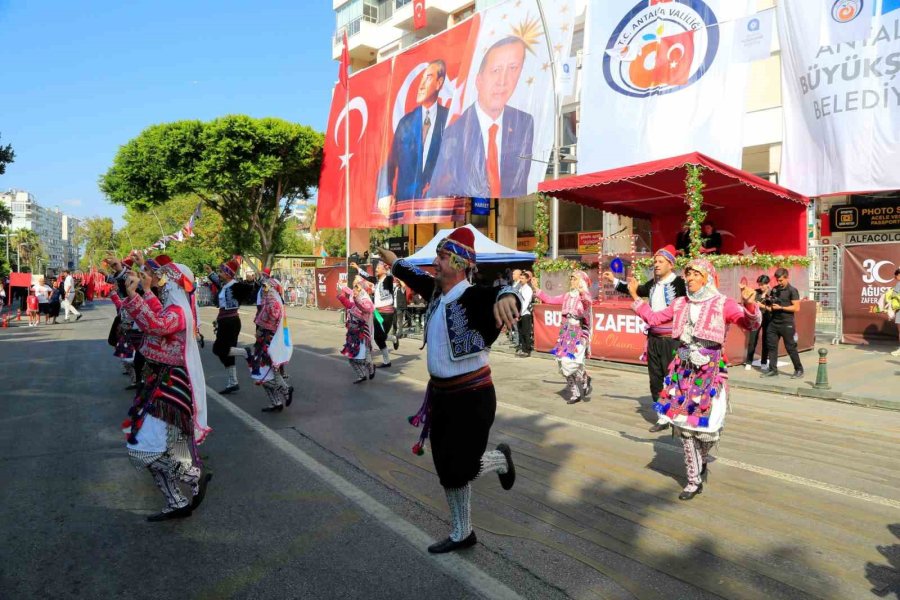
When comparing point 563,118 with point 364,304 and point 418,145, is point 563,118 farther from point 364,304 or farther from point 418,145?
point 364,304

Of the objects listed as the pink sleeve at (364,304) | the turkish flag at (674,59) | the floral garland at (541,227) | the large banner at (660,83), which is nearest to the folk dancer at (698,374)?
the pink sleeve at (364,304)

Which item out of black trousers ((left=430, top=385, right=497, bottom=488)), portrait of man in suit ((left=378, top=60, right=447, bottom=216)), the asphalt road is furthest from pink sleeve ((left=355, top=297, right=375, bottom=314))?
portrait of man in suit ((left=378, top=60, right=447, bottom=216))

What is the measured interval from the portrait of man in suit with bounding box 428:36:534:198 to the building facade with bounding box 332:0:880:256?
1757 mm

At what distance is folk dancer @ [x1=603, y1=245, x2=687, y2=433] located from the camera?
6436mm

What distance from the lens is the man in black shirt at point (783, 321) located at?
34.7 feet

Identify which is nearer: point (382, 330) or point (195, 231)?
point (382, 330)

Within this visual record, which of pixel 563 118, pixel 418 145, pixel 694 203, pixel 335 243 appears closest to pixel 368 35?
pixel 418 145

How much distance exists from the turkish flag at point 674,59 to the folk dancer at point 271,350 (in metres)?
12.9

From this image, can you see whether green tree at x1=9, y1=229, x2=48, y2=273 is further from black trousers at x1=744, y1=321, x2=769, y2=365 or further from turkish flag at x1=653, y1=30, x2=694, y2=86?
black trousers at x1=744, y1=321, x2=769, y2=365

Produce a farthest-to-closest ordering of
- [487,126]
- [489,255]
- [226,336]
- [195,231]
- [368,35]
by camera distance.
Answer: [195,231] → [368,35] → [487,126] → [489,255] → [226,336]

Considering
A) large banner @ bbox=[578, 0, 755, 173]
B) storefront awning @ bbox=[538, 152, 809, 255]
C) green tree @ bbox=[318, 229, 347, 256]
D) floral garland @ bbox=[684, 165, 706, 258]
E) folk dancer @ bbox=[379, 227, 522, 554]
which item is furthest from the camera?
green tree @ bbox=[318, 229, 347, 256]

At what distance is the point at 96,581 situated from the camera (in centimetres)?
352

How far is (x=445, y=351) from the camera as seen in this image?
3.81 metres

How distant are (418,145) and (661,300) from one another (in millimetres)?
21390
